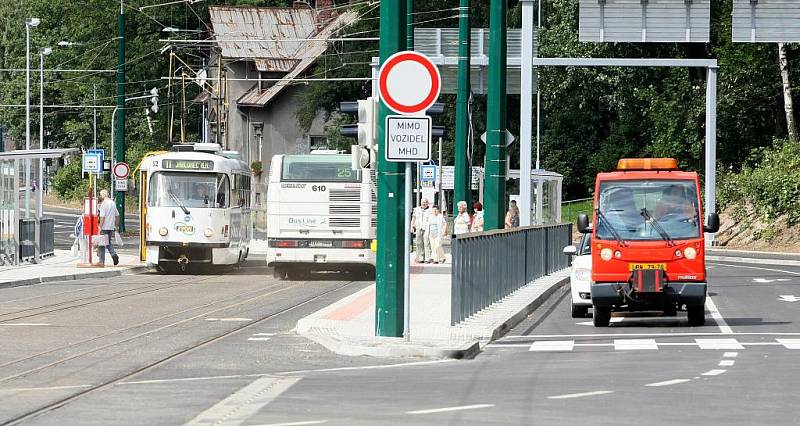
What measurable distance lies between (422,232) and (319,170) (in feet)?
21.8

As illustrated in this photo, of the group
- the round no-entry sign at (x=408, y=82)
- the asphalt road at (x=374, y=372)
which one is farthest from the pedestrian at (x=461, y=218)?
the round no-entry sign at (x=408, y=82)

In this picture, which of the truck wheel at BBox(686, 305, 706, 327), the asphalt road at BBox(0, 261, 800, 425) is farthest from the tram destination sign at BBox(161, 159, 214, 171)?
the truck wheel at BBox(686, 305, 706, 327)

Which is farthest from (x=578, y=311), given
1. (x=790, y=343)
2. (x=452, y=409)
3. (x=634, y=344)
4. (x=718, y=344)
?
(x=452, y=409)

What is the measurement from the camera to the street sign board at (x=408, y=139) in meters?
17.8

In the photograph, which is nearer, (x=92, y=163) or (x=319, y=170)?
(x=319, y=170)

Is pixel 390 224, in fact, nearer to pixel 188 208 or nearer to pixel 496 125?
pixel 496 125

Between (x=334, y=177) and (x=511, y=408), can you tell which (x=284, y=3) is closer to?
(x=334, y=177)

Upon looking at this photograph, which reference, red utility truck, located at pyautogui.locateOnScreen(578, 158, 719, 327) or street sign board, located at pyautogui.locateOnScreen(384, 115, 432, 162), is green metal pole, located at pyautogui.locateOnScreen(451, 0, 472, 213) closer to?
red utility truck, located at pyautogui.locateOnScreen(578, 158, 719, 327)

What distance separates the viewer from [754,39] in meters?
42.2

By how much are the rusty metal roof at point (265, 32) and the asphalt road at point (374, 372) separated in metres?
66.5

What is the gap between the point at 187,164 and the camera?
3894 cm

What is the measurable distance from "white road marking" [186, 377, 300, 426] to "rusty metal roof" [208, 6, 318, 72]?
77.0m

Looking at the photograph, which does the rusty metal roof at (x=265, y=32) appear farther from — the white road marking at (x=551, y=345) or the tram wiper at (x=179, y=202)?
the white road marking at (x=551, y=345)

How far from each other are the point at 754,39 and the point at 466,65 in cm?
921
